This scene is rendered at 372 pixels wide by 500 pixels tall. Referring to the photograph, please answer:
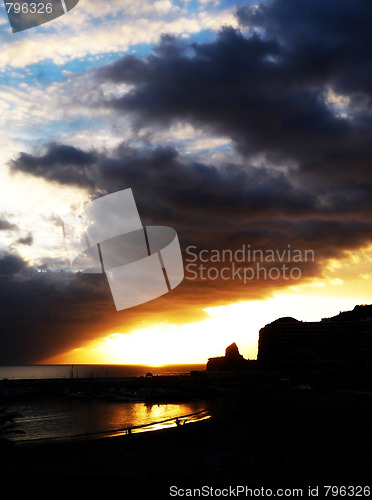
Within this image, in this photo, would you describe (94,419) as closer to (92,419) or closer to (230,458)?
(92,419)

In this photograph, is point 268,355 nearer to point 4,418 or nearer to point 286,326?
point 286,326

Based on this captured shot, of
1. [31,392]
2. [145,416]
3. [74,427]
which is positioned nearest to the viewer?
[74,427]

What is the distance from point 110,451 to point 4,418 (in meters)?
21.7

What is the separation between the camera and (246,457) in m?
28.6

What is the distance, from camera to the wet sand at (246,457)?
8312 millimetres

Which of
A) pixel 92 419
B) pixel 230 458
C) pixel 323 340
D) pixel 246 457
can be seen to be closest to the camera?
pixel 230 458

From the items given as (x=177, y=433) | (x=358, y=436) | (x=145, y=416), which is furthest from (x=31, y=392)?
(x=358, y=436)

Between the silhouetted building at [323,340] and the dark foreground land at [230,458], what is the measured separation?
131 meters

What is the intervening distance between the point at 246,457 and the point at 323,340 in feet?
516

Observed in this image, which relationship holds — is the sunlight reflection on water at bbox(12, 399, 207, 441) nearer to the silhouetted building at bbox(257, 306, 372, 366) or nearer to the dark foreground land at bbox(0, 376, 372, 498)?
the dark foreground land at bbox(0, 376, 372, 498)

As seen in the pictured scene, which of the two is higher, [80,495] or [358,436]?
[80,495]

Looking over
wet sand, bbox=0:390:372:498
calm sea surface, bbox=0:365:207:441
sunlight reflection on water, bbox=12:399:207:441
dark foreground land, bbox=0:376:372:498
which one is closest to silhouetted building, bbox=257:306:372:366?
calm sea surface, bbox=0:365:207:441

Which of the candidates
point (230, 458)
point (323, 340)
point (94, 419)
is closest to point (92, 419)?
point (94, 419)

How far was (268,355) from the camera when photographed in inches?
7662
